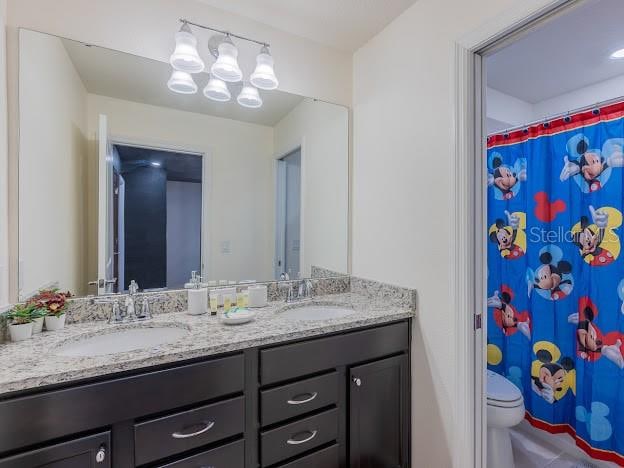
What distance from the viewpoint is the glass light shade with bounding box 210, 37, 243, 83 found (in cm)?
158

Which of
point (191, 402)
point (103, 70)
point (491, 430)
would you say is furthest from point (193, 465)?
point (103, 70)

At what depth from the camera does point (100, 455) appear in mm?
947

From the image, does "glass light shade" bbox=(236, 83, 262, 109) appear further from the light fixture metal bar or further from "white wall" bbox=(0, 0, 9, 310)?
"white wall" bbox=(0, 0, 9, 310)

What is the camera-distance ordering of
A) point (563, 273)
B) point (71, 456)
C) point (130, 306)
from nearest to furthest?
point (71, 456)
point (130, 306)
point (563, 273)

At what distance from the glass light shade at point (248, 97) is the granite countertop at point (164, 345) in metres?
1.11

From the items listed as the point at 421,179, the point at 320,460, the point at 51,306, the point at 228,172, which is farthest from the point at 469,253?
the point at 51,306

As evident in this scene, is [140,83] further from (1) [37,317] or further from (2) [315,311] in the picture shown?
(2) [315,311]

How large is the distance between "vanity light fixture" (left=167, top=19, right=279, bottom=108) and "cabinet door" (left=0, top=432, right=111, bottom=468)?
4.82 feet

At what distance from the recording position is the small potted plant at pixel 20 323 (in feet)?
3.76

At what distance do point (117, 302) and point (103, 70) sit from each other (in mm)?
1034

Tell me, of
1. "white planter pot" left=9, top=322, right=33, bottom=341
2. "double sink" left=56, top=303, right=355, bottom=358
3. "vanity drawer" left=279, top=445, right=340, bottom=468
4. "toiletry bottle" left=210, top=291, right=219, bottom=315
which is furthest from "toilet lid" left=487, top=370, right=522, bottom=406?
"white planter pot" left=9, top=322, right=33, bottom=341

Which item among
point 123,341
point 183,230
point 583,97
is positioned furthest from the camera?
point 583,97

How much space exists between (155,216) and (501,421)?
200 cm

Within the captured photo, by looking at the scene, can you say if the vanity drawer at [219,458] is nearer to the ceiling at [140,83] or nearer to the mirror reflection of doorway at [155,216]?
the mirror reflection of doorway at [155,216]
